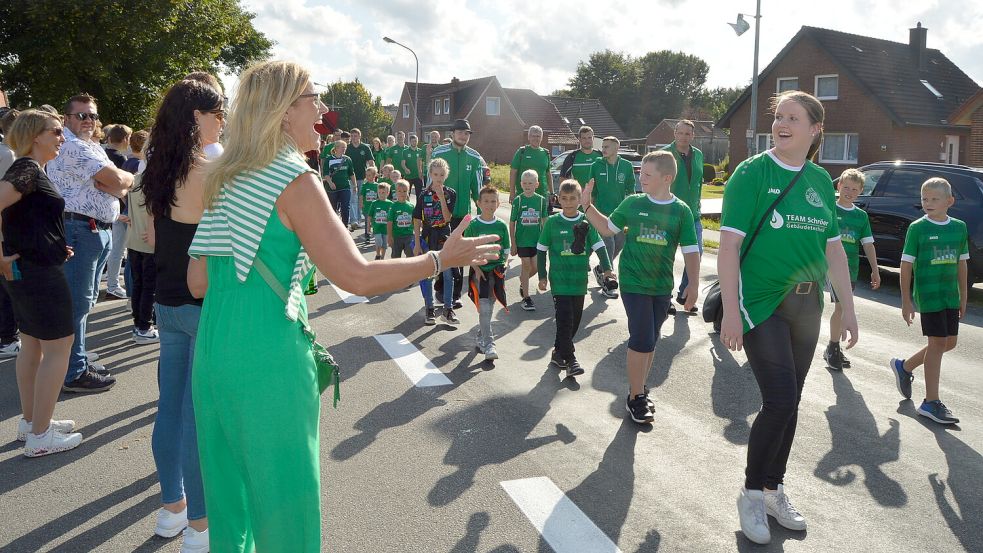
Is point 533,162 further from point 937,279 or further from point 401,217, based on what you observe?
point 937,279

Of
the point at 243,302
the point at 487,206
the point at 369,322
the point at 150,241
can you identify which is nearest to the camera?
the point at 243,302

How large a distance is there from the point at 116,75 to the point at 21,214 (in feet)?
75.1

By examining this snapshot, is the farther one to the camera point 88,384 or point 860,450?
point 88,384

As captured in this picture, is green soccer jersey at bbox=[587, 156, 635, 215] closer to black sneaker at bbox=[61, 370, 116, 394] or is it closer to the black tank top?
black sneaker at bbox=[61, 370, 116, 394]

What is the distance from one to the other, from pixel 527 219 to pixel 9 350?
5.22m

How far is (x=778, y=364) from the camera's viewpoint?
140 inches

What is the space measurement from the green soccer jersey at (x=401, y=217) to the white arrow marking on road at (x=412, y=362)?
2.81m

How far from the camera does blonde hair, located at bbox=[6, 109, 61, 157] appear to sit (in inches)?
181

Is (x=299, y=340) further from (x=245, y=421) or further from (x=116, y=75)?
(x=116, y=75)

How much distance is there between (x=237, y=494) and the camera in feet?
7.65

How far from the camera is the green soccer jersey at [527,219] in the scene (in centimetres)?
852

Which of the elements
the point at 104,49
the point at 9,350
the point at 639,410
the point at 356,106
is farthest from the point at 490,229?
the point at 356,106

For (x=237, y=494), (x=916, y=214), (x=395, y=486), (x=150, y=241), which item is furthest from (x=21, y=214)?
(x=916, y=214)

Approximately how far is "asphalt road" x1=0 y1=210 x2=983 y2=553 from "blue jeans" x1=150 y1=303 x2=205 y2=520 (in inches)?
15.6
